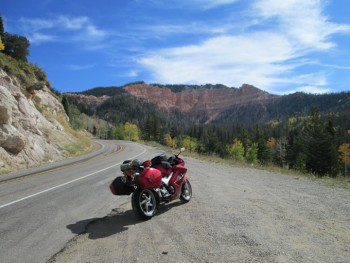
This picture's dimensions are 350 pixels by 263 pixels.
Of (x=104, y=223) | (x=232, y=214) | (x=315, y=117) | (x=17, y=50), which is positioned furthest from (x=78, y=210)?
(x=315, y=117)

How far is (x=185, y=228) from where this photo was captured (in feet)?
20.2

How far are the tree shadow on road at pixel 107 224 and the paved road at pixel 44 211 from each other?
6 cm

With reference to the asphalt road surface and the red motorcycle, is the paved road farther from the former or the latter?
the red motorcycle

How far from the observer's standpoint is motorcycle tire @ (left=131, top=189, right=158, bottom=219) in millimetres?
6816

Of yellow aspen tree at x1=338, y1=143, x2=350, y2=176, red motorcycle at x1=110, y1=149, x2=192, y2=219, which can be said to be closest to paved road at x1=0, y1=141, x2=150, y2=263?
red motorcycle at x1=110, y1=149, x2=192, y2=219

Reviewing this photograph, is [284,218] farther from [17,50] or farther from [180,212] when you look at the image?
[17,50]

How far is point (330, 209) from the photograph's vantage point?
25.0ft

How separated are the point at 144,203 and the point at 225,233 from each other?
2.02 metres

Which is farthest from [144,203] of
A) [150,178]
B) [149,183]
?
[150,178]

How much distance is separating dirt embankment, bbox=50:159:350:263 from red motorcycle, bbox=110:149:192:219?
0.33 metres

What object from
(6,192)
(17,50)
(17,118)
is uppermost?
(17,50)

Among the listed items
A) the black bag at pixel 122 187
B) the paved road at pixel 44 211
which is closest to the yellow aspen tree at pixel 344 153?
the paved road at pixel 44 211

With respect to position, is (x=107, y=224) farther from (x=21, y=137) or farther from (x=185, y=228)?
(x=21, y=137)

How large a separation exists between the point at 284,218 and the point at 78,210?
4.76 metres
